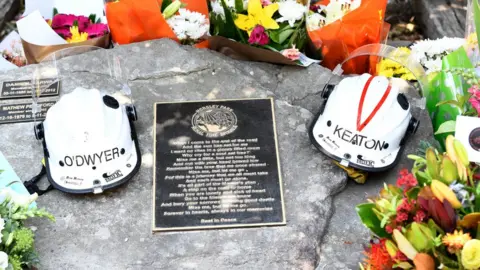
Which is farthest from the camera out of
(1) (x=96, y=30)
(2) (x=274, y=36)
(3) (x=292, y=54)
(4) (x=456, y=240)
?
(1) (x=96, y=30)

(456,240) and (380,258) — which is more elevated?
(456,240)

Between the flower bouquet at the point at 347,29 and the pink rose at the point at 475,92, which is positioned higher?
the pink rose at the point at 475,92

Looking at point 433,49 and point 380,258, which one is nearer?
point 380,258

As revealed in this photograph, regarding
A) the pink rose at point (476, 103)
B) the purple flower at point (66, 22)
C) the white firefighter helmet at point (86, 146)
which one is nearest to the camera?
the pink rose at point (476, 103)

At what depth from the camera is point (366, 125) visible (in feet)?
8.29

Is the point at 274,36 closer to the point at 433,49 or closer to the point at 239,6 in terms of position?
the point at 239,6

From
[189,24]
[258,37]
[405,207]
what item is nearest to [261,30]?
[258,37]

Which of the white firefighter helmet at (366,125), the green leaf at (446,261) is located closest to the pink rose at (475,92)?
the white firefighter helmet at (366,125)

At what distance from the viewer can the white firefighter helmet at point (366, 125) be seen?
2535 millimetres

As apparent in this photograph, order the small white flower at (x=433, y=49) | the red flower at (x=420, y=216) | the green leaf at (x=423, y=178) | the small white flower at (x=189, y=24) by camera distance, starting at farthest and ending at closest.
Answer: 1. the small white flower at (x=433, y=49)
2. the small white flower at (x=189, y=24)
3. the green leaf at (x=423, y=178)
4. the red flower at (x=420, y=216)

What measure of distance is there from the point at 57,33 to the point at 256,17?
121 cm

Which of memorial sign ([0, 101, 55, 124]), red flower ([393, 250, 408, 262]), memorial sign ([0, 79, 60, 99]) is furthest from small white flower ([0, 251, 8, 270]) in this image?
red flower ([393, 250, 408, 262])

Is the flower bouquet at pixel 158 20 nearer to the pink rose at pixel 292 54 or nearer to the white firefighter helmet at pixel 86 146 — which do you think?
the pink rose at pixel 292 54

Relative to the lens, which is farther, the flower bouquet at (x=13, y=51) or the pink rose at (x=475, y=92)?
the flower bouquet at (x=13, y=51)
